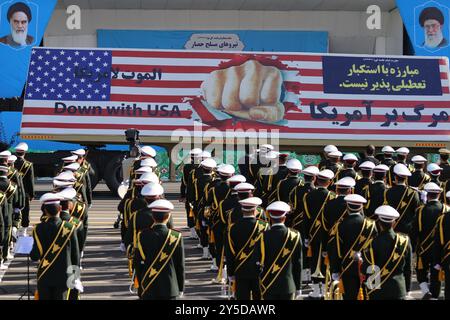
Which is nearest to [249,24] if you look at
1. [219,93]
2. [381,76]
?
[381,76]

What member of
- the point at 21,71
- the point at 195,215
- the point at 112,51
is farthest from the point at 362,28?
the point at 195,215

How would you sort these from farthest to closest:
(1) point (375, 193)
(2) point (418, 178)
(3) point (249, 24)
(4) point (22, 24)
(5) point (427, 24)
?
(3) point (249, 24), (5) point (427, 24), (4) point (22, 24), (2) point (418, 178), (1) point (375, 193)

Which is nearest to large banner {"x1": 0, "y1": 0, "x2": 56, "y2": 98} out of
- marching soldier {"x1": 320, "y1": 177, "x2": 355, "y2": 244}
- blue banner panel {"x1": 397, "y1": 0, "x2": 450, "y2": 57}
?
blue banner panel {"x1": 397, "y1": 0, "x2": 450, "y2": 57}

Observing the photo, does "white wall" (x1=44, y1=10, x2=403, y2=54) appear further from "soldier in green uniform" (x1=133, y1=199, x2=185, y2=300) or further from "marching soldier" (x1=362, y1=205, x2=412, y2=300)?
"marching soldier" (x1=362, y1=205, x2=412, y2=300)

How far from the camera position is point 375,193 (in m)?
14.2

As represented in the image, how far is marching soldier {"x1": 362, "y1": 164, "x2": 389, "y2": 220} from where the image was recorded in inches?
557

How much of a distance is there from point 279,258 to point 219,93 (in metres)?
16.1

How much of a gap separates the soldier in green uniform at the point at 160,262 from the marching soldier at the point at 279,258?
2.90ft

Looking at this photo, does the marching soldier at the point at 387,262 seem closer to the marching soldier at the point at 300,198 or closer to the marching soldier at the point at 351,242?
the marching soldier at the point at 351,242

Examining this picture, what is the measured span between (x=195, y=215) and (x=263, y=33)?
28.3 meters

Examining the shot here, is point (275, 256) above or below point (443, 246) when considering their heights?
above

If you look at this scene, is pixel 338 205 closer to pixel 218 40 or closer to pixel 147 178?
pixel 147 178

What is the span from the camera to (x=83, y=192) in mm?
17500

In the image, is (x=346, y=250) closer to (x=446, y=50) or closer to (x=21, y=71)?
(x=21, y=71)
